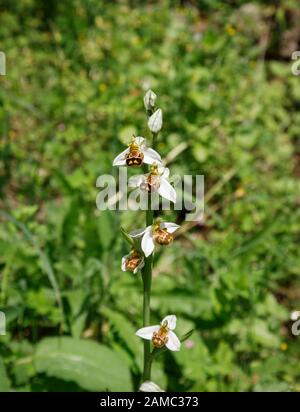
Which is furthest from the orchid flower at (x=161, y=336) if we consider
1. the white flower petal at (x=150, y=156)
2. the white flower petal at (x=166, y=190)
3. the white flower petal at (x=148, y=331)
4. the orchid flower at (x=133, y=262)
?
the white flower petal at (x=150, y=156)

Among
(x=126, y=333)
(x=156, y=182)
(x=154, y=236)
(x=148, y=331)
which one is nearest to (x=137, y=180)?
(x=156, y=182)

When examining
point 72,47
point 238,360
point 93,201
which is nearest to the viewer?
point 238,360

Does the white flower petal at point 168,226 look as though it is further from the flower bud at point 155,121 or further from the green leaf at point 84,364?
the green leaf at point 84,364

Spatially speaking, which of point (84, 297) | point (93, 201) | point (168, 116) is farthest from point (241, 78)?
point (84, 297)

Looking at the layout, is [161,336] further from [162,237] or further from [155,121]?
[155,121]

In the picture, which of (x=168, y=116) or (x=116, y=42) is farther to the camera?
(x=116, y=42)

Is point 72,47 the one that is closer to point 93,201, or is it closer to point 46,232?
point 93,201
